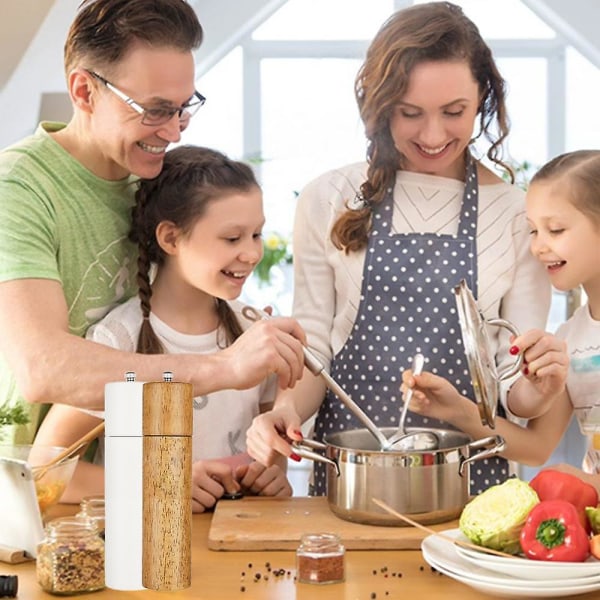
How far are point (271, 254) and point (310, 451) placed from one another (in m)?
4.08

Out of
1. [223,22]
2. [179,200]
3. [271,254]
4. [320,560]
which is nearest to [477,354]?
[320,560]

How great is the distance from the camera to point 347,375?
2121mm

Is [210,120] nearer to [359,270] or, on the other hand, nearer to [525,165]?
[525,165]

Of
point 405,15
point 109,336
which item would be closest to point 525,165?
point 405,15

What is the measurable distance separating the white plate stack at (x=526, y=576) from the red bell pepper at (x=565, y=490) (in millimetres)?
99

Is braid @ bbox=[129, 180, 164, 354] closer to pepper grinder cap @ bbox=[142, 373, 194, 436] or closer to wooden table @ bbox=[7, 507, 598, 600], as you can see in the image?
wooden table @ bbox=[7, 507, 598, 600]

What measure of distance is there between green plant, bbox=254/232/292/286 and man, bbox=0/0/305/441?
11.7 feet

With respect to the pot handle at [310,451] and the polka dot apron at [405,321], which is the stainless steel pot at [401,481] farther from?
the polka dot apron at [405,321]

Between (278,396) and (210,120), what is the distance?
4.24 meters

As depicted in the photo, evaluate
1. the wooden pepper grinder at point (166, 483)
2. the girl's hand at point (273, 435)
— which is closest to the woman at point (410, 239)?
the girl's hand at point (273, 435)

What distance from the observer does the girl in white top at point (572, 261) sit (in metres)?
2.00

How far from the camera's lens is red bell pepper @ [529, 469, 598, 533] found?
4.41ft

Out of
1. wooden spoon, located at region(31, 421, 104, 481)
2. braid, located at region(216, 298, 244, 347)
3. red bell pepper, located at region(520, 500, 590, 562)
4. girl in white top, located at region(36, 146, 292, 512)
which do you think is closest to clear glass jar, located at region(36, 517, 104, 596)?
wooden spoon, located at region(31, 421, 104, 481)

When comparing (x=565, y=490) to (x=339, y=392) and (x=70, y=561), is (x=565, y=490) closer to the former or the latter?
(x=339, y=392)
